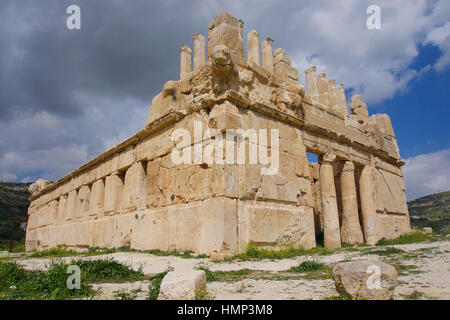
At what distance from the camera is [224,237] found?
20.7 feet

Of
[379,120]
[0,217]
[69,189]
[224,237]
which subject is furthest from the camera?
[0,217]

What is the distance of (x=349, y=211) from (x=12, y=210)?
3075 centimetres

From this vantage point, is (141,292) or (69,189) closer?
(141,292)

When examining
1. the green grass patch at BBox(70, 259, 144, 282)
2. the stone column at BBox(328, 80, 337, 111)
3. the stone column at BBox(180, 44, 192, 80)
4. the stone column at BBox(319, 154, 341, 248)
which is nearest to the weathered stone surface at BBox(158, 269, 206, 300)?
the green grass patch at BBox(70, 259, 144, 282)

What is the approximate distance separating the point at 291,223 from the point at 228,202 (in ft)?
7.09

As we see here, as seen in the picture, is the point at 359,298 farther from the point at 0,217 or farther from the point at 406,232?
the point at 0,217

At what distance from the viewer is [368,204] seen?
430 inches

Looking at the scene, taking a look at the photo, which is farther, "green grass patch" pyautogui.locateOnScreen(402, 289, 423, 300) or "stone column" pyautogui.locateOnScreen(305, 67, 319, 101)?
"stone column" pyautogui.locateOnScreen(305, 67, 319, 101)

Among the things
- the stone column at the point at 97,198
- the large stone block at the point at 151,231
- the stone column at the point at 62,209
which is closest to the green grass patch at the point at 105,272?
the large stone block at the point at 151,231

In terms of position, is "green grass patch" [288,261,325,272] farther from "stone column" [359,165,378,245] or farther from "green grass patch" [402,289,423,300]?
"stone column" [359,165,378,245]

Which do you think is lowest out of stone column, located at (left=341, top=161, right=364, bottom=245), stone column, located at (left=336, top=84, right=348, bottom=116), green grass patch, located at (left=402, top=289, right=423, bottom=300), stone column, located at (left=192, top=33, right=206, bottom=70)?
green grass patch, located at (left=402, top=289, right=423, bottom=300)

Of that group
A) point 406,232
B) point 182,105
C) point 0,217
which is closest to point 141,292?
point 182,105

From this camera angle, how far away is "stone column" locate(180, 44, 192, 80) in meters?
10.2

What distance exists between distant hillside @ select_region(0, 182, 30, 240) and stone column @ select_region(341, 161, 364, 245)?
2498cm
